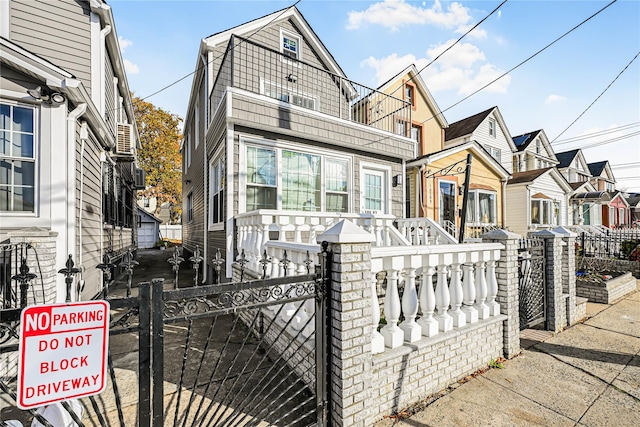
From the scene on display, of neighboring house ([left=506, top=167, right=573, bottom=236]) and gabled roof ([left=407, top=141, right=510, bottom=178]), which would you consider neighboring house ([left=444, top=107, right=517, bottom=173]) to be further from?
Answer: gabled roof ([left=407, top=141, right=510, bottom=178])

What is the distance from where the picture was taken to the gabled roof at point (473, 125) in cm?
1792

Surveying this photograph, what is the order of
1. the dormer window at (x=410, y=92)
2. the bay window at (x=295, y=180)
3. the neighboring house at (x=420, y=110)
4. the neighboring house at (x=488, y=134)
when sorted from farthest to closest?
the neighboring house at (x=488, y=134), the dormer window at (x=410, y=92), the neighboring house at (x=420, y=110), the bay window at (x=295, y=180)

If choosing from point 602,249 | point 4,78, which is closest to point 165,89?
point 4,78

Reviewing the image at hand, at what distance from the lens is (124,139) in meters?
8.88

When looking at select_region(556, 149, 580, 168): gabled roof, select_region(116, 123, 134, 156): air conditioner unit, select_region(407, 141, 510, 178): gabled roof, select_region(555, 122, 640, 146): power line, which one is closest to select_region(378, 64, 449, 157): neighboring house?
select_region(407, 141, 510, 178): gabled roof

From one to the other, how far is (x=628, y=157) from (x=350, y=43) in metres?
32.8

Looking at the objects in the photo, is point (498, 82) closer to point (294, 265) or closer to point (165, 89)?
point (294, 265)

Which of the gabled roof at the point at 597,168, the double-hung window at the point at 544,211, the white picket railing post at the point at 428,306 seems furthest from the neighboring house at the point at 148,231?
the gabled roof at the point at 597,168

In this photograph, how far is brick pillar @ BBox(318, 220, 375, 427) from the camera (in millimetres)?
2340

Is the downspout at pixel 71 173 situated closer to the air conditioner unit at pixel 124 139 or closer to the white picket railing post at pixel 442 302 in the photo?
the air conditioner unit at pixel 124 139

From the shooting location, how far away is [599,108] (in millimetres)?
7785

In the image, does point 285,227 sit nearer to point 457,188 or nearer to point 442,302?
point 442,302

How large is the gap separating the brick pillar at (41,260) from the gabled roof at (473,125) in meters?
19.2

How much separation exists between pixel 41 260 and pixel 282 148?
451cm
